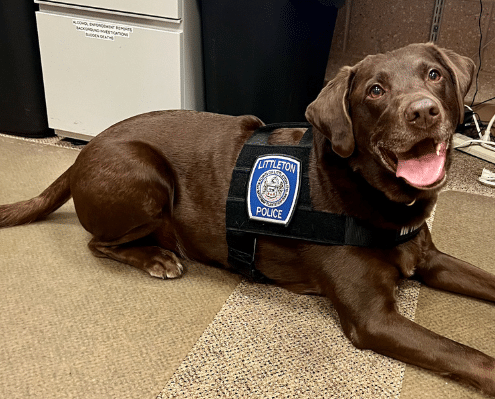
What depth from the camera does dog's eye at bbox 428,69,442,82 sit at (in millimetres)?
1316

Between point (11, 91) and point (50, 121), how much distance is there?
25 centimetres

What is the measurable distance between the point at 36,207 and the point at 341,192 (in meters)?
1.11

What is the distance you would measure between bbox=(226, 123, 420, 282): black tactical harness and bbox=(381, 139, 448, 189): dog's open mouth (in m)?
0.19

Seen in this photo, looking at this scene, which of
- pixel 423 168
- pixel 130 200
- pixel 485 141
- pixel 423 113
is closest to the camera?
pixel 423 113

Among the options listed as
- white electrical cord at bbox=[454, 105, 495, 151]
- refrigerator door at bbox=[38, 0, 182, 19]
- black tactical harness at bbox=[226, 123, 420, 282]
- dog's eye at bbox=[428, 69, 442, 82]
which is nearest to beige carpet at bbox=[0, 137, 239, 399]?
black tactical harness at bbox=[226, 123, 420, 282]

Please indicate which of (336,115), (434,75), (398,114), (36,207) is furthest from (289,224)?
(36,207)

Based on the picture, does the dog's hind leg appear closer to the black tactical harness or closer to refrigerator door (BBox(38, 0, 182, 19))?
the black tactical harness

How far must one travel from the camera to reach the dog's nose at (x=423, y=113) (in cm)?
118

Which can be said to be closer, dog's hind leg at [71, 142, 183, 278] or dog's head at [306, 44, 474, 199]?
dog's head at [306, 44, 474, 199]

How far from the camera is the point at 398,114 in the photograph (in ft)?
4.01

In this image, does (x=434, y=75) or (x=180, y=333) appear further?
(x=180, y=333)

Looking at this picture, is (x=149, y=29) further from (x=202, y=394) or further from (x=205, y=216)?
(x=202, y=394)

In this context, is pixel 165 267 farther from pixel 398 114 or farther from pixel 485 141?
pixel 485 141

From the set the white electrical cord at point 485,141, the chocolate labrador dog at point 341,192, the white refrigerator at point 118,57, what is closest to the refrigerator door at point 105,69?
the white refrigerator at point 118,57
